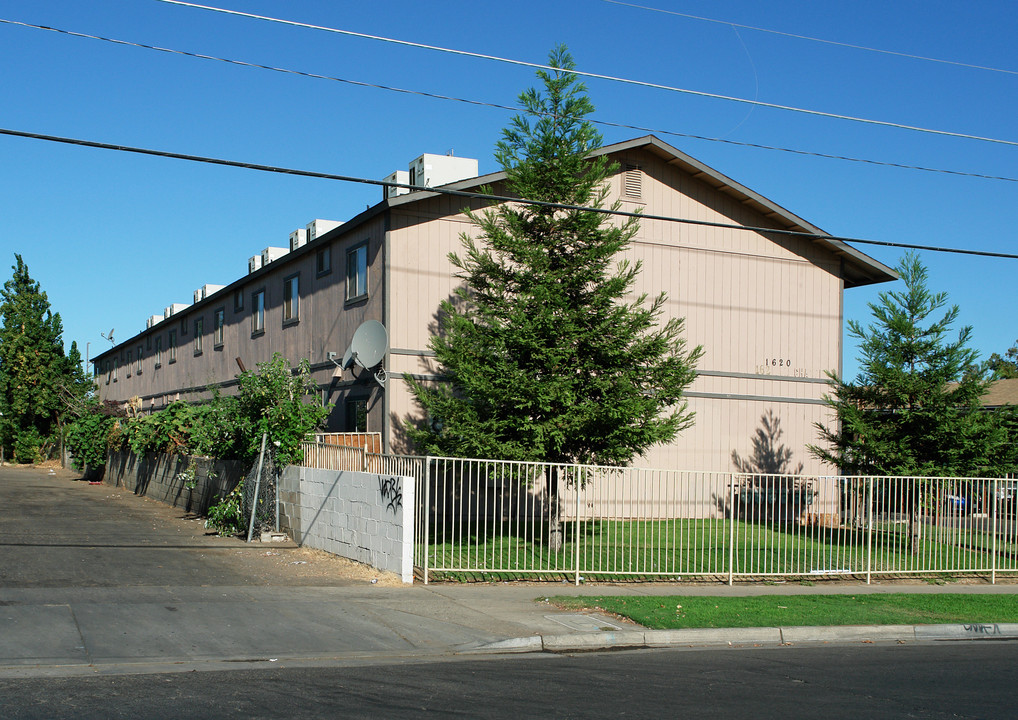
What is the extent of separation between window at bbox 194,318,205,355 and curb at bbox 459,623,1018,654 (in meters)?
25.8

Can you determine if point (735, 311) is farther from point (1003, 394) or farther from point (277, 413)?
point (1003, 394)

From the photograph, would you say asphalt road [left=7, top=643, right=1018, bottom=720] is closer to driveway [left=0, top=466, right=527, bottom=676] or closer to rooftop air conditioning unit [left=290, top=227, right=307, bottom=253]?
driveway [left=0, top=466, right=527, bottom=676]

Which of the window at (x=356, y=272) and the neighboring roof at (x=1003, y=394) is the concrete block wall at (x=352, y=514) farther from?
the neighboring roof at (x=1003, y=394)

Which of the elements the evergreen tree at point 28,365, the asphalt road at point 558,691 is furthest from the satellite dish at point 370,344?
the evergreen tree at point 28,365

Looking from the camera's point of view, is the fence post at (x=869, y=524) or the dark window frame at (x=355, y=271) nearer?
the fence post at (x=869, y=524)

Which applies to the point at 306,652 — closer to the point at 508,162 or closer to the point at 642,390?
the point at 642,390

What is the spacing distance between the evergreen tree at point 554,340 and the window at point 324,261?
6.84m

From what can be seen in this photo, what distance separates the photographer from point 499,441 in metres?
15.8

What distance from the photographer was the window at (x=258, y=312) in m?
26.8

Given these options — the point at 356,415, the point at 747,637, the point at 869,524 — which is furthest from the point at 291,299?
the point at 747,637

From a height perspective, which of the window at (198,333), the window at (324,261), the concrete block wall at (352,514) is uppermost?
the window at (324,261)

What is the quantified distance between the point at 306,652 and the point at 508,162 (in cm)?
1004

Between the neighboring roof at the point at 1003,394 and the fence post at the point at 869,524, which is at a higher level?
the neighboring roof at the point at 1003,394

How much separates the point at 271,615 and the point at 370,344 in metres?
8.85
